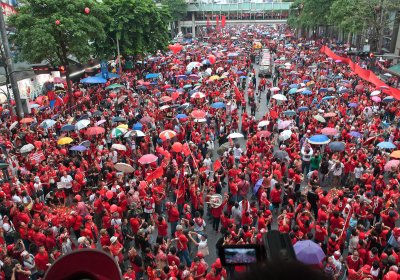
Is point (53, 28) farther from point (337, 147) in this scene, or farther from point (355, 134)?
point (355, 134)

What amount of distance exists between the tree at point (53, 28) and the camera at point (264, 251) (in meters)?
19.7

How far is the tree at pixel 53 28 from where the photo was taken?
2081cm

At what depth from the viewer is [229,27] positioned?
94.8 metres

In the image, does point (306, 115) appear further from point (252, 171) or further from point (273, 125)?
point (252, 171)

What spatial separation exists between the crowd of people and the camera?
0.19m

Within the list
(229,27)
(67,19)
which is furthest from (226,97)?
(229,27)

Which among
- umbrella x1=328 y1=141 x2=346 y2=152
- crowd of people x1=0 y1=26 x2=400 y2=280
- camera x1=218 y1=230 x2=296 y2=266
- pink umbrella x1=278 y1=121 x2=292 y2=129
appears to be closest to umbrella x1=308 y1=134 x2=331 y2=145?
crowd of people x1=0 y1=26 x2=400 y2=280

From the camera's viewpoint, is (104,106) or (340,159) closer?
(340,159)

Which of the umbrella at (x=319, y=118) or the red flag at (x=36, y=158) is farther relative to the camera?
the umbrella at (x=319, y=118)

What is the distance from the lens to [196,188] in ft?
35.5

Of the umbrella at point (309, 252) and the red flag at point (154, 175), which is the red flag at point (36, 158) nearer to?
the red flag at point (154, 175)

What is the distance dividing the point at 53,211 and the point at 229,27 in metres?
90.5

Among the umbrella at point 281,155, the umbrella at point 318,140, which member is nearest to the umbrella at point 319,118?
the umbrella at point 318,140

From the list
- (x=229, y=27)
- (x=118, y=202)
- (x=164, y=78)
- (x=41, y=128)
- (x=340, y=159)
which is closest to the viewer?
(x=118, y=202)
